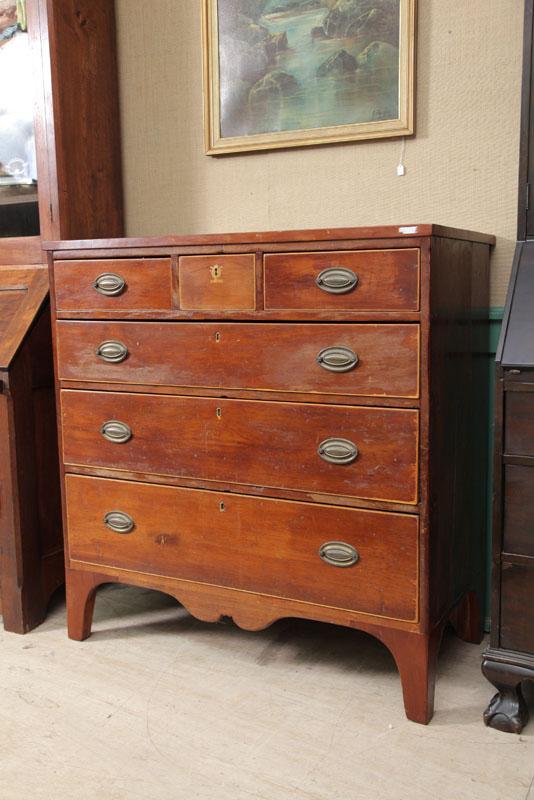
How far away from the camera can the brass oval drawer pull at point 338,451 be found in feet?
6.55

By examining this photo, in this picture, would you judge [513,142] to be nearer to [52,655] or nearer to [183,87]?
[183,87]

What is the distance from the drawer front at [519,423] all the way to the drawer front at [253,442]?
22 centimetres

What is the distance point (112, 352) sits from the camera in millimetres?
2299

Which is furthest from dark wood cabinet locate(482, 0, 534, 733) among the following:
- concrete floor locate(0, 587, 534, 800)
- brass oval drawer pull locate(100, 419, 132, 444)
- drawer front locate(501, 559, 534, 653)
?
brass oval drawer pull locate(100, 419, 132, 444)

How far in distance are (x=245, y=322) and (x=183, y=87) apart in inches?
46.7

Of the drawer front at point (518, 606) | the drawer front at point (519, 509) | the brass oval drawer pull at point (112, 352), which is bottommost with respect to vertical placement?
the drawer front at point (518, 606)

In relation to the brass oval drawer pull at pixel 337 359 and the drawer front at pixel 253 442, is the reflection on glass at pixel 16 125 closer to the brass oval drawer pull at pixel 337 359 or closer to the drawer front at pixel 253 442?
the drawer front at pixel 253 442

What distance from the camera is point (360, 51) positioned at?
247 centimetres

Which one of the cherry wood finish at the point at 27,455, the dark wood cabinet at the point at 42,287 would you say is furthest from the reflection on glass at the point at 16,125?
the cherry wood finish at the point at 27,455

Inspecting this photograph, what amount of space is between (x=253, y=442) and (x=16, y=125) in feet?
4.58

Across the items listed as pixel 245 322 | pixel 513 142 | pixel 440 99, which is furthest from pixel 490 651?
pixel 440 99

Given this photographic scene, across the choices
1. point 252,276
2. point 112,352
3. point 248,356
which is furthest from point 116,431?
point 252,276

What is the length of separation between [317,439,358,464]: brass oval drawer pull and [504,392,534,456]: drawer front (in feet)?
1.23

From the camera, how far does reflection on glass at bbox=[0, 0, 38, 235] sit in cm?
260
